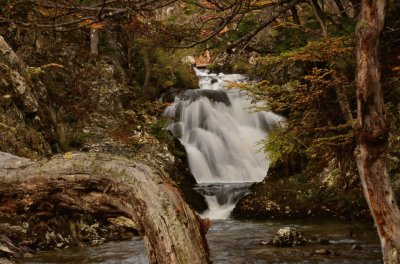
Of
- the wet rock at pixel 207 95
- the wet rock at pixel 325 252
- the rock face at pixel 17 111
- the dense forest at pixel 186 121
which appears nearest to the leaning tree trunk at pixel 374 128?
the dense forest at pixel 186 121

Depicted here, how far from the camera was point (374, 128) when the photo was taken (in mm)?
3449

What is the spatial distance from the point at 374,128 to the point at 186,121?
1661 centimetres

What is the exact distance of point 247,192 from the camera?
14.0m

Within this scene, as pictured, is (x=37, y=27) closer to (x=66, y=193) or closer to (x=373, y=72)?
(x=66, y=193)

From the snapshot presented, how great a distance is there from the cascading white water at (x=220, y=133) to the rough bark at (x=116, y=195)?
1375 centimetres

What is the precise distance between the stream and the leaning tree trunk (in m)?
4.03

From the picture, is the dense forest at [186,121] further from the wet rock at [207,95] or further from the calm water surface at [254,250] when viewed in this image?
the calm water surface at [254,250]

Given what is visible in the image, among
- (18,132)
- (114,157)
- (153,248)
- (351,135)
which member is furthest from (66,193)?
(18,132)

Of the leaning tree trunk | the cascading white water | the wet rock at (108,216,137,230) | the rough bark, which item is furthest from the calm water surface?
the cascading white water

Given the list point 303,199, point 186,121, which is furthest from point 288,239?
point 186,121

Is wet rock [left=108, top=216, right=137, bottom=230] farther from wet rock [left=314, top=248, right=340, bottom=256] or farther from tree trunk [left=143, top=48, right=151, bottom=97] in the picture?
tree trunk [left=143, top=48, right=151, bottom=97]

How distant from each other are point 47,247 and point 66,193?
20.6 feet

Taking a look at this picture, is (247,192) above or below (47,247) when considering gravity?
below

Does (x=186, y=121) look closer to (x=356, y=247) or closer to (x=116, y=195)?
(x=356, y=247)
